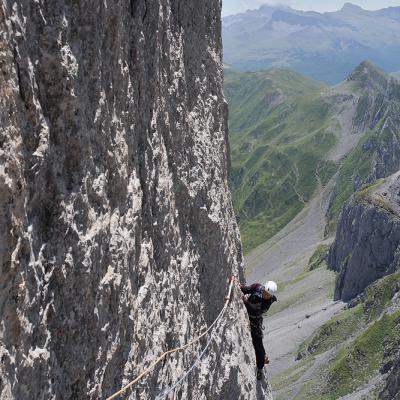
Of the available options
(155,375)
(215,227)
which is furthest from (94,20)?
(215,227)

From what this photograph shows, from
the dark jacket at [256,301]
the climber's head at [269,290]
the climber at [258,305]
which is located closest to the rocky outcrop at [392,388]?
the climber at [258,305]

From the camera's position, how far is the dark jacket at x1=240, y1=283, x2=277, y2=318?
69.2 feet

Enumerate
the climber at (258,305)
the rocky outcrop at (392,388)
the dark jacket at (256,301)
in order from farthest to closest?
1. the rocky outcrop at (392,388)
2. the dark jacket at (256,301)
3. the climber at (258,305)

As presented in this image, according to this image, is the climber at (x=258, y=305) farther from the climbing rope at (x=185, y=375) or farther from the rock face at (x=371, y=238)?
the rock face at (x=371, y=238)

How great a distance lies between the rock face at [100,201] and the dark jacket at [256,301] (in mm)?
4784

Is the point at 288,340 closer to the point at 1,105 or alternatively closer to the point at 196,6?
the point at 196,6

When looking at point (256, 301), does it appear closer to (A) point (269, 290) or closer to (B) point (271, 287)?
(A) point (269, 290)

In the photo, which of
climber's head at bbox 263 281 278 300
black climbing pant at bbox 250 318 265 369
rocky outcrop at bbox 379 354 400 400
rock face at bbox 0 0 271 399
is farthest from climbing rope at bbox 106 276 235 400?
rocky outcrop at bbox 379 354 400 400

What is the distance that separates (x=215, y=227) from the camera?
17.1m

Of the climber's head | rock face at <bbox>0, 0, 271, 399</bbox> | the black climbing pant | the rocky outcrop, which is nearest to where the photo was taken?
rock face at <bbox>0, 0, 271, 399</bbox>

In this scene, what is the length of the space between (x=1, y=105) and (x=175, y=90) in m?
8.29

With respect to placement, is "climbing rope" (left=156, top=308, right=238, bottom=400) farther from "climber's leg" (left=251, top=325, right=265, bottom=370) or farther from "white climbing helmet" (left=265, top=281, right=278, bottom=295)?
"climber's leg" (left=251, top=325, right=265, bottom=370)

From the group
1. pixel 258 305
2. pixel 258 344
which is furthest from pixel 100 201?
pixel 258 344

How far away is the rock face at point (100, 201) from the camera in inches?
300
